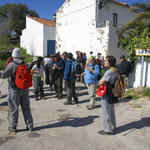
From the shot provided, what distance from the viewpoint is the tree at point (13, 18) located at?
3689 centimetres

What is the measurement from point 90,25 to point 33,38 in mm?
11812

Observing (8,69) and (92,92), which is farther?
(92,92)

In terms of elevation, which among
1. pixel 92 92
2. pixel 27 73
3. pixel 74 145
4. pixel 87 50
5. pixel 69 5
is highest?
pixel 69 5

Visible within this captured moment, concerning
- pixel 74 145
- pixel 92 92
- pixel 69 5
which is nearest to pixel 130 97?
pixel 92 92

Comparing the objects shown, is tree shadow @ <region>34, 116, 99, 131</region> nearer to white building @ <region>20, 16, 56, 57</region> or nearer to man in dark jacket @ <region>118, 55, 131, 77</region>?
man in dark jacket @ <region>118, 55, 131, 77</region>

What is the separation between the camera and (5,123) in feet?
16.7

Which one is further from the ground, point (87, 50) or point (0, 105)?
point (87, 50)

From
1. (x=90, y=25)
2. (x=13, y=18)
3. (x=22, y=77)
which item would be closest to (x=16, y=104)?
(x=22, y=77)

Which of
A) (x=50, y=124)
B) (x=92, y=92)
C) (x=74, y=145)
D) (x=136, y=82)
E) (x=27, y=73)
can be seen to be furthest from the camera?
(x=136, y=82)

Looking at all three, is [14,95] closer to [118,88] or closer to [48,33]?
[118,88]

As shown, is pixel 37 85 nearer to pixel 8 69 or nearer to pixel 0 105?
pixel 0 105

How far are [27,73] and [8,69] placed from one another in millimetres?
422

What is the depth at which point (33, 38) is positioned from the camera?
24.2 metres

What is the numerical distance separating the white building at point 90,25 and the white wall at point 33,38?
4295mm
